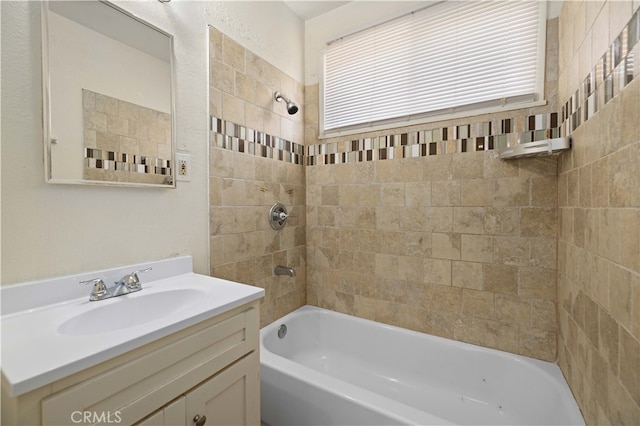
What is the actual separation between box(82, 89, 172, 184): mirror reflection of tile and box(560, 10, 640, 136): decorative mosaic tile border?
5.35ft

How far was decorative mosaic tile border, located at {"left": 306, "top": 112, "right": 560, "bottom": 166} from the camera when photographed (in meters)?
1.49

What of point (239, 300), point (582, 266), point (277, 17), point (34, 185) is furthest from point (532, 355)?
point (277, 17)

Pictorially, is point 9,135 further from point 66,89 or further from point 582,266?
point 582,266

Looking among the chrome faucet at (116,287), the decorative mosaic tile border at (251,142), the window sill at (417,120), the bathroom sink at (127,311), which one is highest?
the window sill at (417,120)

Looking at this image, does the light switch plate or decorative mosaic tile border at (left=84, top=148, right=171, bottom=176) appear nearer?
decorative mosaic tile border at (left=84, top=148, right=171, bottom=176)

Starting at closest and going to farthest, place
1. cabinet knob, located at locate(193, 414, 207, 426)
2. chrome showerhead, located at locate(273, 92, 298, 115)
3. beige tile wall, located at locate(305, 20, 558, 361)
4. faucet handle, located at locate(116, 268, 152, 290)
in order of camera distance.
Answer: cabinet knob, located at locate(193, 414, 207, 426)
faucet handle, located at locate(116, 268, 152, 290)
beige tile wall, located at locate(305, 20, 558, 361)
chrome showerhead, located at locate(273, 92, 298, 115)

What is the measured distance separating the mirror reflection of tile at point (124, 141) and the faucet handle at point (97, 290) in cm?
38

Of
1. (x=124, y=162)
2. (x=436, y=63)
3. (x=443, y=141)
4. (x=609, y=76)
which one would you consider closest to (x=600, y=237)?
(x=609, y=76)

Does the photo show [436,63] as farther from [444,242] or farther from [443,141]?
[444,242]

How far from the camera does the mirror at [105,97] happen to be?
945mm

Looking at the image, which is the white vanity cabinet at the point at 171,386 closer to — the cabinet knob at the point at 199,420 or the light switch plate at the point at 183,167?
the cabinet knob at the point at 199,420

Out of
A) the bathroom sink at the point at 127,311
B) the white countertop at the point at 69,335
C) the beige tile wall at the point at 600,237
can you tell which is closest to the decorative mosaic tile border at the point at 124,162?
the white countertop at the point at 69,335

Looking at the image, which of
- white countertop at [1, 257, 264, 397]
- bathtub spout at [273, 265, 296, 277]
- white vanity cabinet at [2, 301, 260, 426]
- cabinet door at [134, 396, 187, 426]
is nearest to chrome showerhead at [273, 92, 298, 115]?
bathtub spout at [273, 265, 296, 277]
